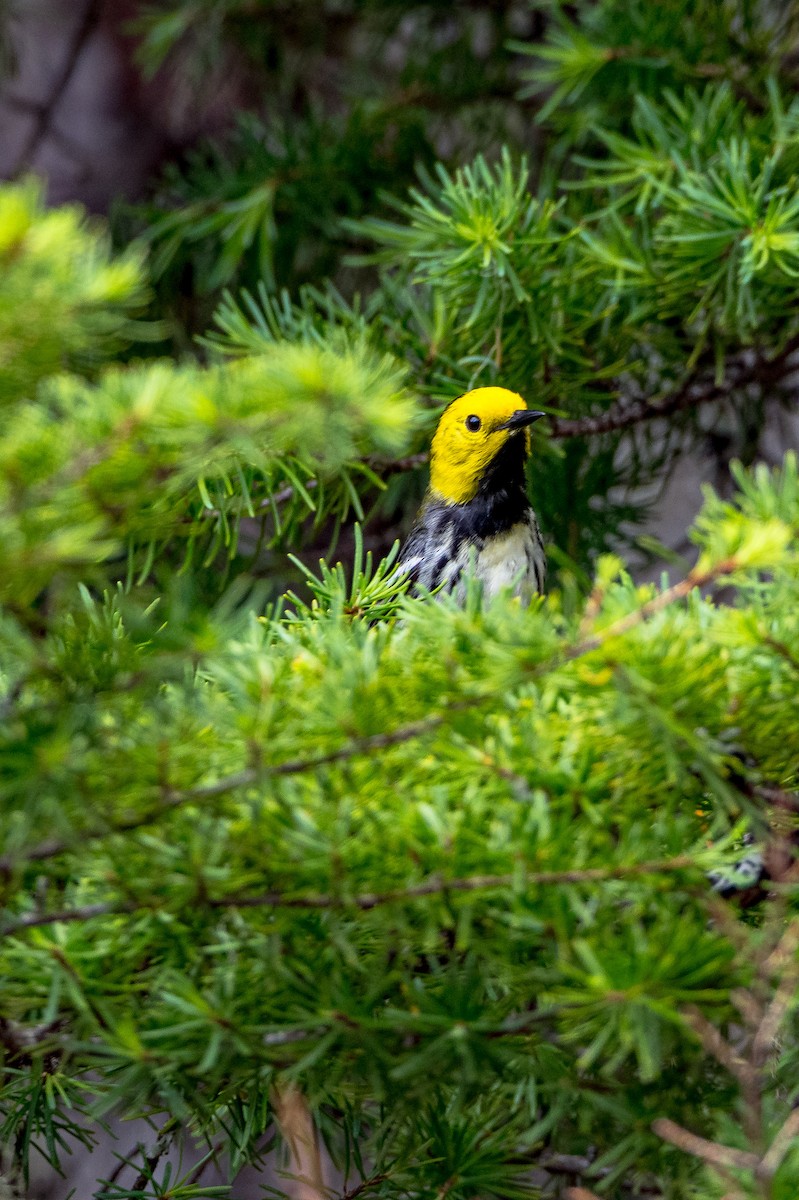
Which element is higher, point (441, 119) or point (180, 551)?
point (441, 119)

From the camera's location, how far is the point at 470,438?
1216mm

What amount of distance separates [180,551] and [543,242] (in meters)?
0.45

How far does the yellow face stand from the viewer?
1115 millimetres

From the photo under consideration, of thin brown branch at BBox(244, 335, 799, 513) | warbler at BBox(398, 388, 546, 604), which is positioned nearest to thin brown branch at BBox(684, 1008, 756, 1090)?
thin brown branch at BBox(244, 335, 799, 513)

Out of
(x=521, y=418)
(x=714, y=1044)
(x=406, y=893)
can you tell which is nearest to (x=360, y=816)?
(x=406, y=893)

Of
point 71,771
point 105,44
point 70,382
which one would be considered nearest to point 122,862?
point 71,771

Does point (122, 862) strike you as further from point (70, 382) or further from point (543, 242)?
point (543, 242)

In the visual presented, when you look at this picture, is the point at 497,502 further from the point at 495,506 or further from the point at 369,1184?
the point at 369,1184

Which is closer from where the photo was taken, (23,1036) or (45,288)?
(45,288)

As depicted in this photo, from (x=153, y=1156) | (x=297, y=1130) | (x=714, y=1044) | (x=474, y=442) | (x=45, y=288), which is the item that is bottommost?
(x=153, y=1156)

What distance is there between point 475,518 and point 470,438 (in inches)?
3.6

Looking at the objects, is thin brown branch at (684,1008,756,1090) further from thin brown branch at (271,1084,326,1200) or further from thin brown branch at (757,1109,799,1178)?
thin brown branch at (271,1084,326,1200)

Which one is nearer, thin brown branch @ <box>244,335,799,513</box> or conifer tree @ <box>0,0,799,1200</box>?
conifer tree @ <box>0,0,799,1200</box>

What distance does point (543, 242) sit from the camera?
36.2 inches
